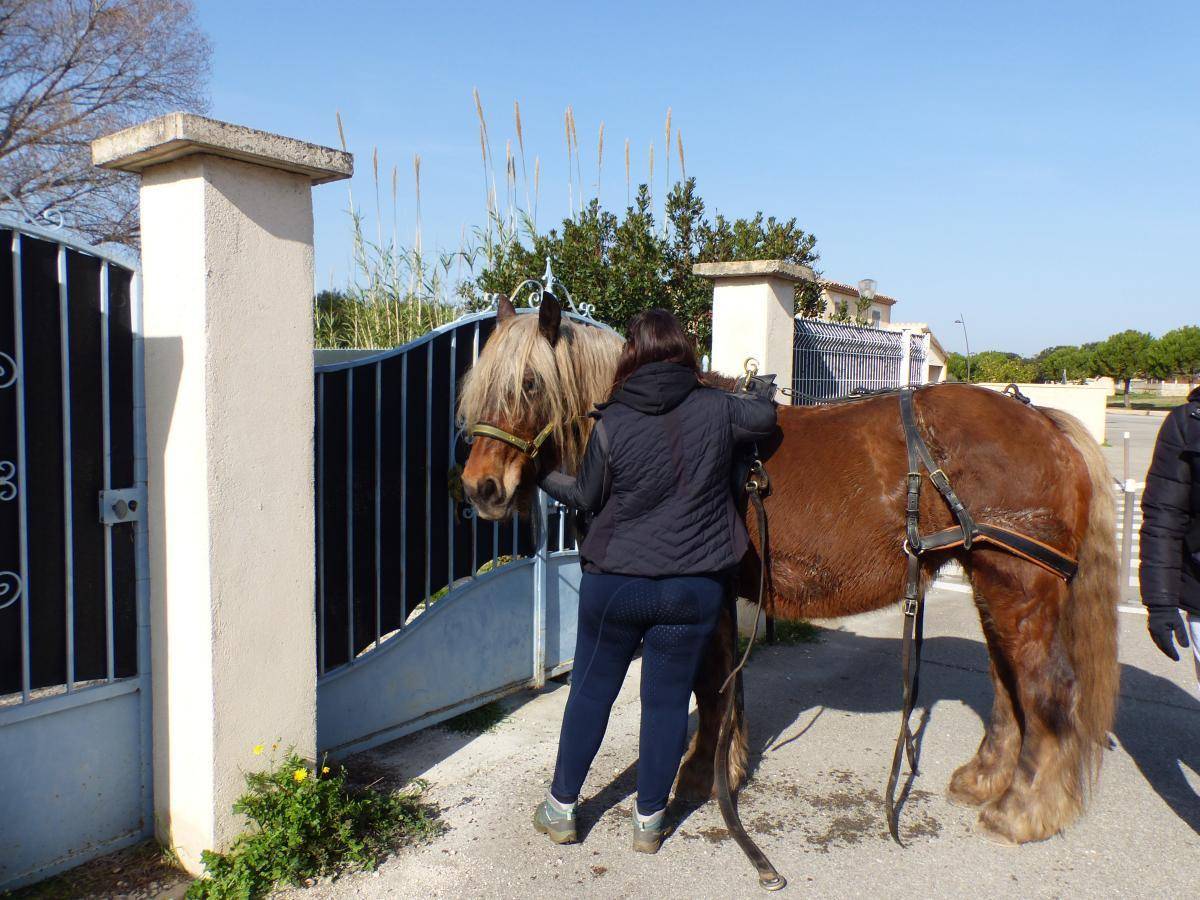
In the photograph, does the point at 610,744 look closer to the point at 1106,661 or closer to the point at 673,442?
the point at 673,442

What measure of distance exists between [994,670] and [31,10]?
16.7m

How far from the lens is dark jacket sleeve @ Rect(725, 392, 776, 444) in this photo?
2965 mm

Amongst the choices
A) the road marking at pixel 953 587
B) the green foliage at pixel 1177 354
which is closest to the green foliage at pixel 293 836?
the road marking at pixel 953 587

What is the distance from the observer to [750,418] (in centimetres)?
298

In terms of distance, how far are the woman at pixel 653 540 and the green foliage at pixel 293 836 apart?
2.32 feet

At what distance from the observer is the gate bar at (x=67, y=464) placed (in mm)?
2648

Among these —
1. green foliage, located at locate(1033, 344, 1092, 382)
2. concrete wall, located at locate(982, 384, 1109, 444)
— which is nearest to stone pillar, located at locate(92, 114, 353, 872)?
concrete wall, located at locate(982, 384, 1109, 444)

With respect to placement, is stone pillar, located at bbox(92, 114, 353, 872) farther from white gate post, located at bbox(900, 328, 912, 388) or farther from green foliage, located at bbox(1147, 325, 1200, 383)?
green foliage, located at bbox(1147, 325, 1200, 383)

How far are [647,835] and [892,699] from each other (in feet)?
7.52

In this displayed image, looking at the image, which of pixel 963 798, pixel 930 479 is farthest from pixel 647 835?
pixel 930 479

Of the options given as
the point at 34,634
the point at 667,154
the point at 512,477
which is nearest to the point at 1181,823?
the point at 512,477

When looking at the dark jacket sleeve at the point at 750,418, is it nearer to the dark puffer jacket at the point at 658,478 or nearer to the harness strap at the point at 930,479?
the dark puffer jacket at the point at 658,478

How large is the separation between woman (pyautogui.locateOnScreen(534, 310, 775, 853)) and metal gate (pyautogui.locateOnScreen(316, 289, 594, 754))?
0.75m

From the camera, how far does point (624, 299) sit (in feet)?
24.0
